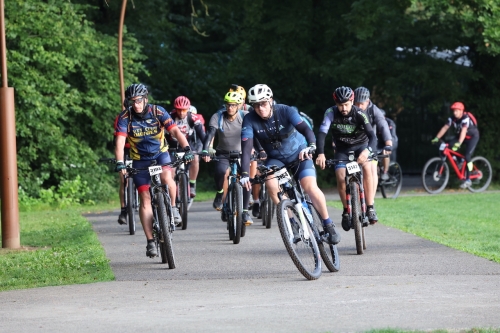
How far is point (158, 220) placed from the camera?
450 inches

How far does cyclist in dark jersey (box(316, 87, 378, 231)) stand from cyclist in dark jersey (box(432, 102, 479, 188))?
10853mm

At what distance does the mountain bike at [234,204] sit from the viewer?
13711mm

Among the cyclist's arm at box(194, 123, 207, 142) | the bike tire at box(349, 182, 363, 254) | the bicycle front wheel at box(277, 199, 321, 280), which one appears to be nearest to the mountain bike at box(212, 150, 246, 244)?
the cyclist's arm at box(194, 123, 207, 142)

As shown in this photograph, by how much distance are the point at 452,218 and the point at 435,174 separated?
6.80 m

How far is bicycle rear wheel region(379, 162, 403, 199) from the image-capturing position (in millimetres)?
22594

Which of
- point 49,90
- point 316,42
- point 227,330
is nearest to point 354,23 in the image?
point 316,42

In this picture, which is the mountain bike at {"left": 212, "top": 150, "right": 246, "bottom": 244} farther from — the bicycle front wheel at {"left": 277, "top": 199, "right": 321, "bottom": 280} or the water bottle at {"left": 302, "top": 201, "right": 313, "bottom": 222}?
the bicycle front wheel at {"left": 277, "top": 199, "right": 321, "bottom": 280}

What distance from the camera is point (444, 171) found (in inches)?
949

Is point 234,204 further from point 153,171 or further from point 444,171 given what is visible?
point 444,171

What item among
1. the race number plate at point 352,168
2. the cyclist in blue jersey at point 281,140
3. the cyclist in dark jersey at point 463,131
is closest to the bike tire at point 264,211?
the race number plate at point 352,168

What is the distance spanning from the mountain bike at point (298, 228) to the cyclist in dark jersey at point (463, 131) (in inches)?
519

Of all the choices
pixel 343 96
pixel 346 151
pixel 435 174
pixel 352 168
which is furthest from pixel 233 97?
pixel 435 174

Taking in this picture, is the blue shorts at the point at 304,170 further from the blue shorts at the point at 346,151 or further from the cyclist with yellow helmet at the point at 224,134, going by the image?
the cyclist with yellow helmet at the point at 224,134

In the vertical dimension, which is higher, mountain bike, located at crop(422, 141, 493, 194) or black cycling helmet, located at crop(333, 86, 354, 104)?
black cycling helmet, located at crop(333, 86, 354, 104)
